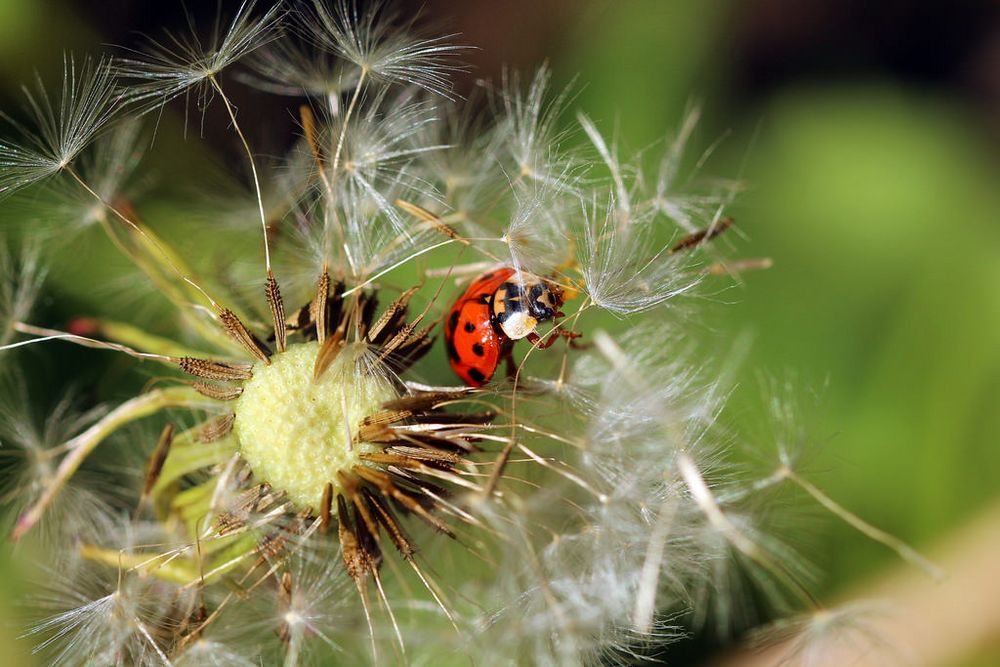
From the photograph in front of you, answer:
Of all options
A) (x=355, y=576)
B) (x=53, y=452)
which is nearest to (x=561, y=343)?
(x=355, y=576)

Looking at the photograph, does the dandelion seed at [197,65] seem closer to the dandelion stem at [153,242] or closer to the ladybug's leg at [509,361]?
the dandelion stem at [153,242]

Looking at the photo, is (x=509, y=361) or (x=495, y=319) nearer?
(x=495, y=319)

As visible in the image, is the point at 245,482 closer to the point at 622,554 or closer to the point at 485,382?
the point at 485,382

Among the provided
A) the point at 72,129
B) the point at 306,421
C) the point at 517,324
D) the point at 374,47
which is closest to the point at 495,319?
the point at 517,324

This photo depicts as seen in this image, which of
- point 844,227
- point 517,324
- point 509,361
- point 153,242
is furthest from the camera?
point 844,227

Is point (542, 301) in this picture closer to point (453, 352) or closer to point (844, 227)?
point (453, 352)

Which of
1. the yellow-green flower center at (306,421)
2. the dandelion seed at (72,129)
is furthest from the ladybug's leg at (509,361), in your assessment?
the dandelion seed at (72,129)
